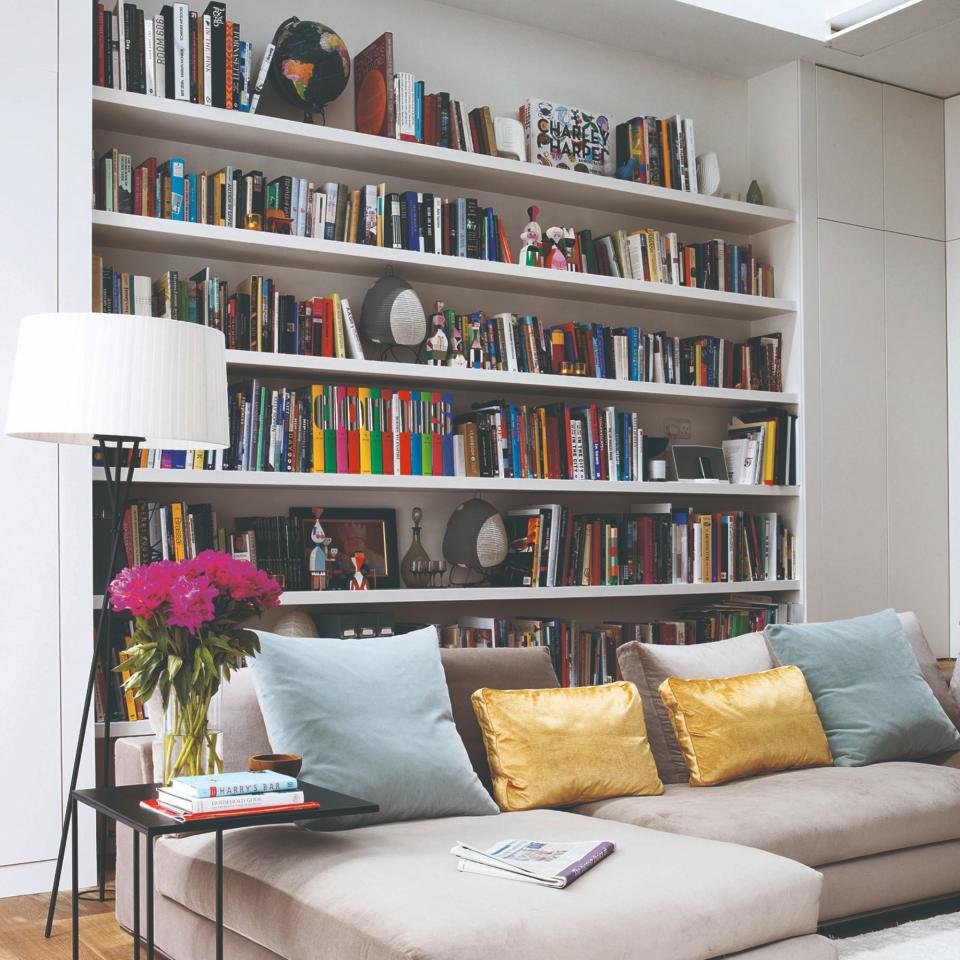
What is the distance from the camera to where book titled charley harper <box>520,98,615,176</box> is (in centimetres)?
461

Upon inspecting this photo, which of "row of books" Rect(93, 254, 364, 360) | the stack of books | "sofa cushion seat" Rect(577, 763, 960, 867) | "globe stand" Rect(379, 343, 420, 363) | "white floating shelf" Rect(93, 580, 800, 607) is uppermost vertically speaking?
"row of books" Rect(93, 254, 364, 360)

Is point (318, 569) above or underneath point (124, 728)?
above

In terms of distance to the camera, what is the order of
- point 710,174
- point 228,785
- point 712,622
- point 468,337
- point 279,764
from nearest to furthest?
point 228,785 → point 279,764 → point 468,337 → point 712,622 → point 710,174

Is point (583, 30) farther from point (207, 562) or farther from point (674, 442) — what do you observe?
A: point (207, 562)

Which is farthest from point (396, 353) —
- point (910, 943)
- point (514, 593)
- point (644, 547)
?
point (910, 943)

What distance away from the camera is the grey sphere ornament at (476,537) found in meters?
4.28

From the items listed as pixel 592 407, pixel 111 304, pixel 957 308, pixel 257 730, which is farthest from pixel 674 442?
pixel 257 730

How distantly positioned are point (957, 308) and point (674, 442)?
1549 mm

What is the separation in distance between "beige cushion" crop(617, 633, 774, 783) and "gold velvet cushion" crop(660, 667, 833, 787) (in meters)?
0.05

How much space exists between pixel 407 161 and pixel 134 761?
7.69 ft

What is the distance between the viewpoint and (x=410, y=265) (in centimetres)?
420

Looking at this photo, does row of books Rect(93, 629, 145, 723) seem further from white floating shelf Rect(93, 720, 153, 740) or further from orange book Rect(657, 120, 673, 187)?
orange book Rect(657, 120, 673, 187)

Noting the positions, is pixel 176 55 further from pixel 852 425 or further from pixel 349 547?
pixel 852 425

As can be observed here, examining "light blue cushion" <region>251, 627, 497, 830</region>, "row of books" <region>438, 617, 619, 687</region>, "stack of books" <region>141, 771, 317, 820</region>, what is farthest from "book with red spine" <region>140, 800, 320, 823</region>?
"row of books" <region>438, 617, 619, 687</region>
